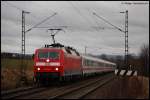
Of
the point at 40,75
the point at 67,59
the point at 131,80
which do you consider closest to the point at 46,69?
the point at 40,75

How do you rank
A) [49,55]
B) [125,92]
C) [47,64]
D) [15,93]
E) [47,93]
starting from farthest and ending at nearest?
[49,55], [47,64], [47,93], [15,93], [125,92]

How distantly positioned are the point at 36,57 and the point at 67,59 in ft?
9.67

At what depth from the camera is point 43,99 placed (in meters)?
20.7

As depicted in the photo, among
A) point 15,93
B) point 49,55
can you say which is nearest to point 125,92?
point 15,93

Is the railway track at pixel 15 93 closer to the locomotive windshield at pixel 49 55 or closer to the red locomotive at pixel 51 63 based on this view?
the red locomotive at pixel 51 63

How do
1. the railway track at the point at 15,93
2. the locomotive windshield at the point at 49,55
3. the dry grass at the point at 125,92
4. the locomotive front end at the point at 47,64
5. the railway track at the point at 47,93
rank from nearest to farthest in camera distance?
1. the railway track at the point at 15,93
2. the dry grass at the point at 125,92
3. the railway track at the point at 47,93
4. the locomotive front end at the point at 47,64
5. the locomotive windshield at the point at 49,55

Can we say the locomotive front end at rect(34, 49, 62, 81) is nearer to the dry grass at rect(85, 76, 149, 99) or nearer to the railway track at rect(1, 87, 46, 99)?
the railway track at rect(1, 87, 46, 99)

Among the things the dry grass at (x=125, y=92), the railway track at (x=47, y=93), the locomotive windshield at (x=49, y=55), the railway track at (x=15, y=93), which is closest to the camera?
the railway track at (x=15, y=93)

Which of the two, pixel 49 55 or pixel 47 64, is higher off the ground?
pixel 49 55

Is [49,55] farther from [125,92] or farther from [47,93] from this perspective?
[125,92]

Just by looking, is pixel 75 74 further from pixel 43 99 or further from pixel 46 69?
pixel 43 99

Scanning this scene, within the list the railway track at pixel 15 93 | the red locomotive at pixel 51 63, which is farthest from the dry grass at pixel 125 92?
the red locomotive at pixel 51 63

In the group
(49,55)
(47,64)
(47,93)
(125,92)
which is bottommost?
(47,93)

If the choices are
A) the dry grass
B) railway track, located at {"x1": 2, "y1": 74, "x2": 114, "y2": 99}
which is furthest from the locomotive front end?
the dry grass
